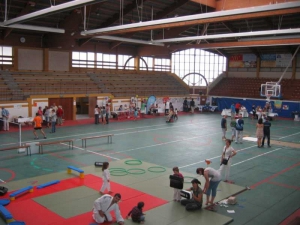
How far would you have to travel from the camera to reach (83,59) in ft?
112

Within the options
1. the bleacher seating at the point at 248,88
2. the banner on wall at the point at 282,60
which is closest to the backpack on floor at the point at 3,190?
the bleacher seating at the point at 248,88

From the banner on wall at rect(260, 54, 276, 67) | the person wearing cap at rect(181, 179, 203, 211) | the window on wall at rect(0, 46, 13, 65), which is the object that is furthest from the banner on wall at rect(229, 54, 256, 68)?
the person wearing cap at rect(181, 179, 203, 211)

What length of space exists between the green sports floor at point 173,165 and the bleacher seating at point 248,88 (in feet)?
48.4

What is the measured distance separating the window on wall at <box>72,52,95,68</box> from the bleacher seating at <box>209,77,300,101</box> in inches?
683

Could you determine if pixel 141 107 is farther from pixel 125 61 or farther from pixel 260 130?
pixel 260 130

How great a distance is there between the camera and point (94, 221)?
8633 millimetres

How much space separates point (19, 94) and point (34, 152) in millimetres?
11194

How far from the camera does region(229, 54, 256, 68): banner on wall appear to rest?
4394cm

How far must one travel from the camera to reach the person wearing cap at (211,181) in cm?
947

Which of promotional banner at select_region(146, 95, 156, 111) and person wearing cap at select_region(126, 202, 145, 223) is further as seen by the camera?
promotional banner at select_region(146, 95, 156, 111)

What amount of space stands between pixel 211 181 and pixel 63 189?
5087 mm

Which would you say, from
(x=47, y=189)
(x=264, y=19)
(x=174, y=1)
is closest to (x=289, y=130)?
(x=264, y=19)

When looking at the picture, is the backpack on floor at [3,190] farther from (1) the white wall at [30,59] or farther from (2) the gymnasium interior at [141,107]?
(1) the white wall at [30,59]

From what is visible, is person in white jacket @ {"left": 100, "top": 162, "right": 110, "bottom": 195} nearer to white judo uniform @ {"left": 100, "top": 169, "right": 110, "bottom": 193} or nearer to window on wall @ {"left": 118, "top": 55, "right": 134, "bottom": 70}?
white judo uniform @ {"left": 100, "top": 169, "right": 110, "bottom": 193}
